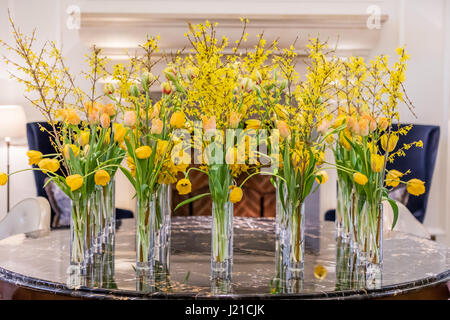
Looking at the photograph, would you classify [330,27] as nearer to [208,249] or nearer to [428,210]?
[428,210]

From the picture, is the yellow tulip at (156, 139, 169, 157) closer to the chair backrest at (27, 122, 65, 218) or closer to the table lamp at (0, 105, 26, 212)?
the chair backrest at (27, 122, 65, 218)

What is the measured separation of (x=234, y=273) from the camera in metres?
1.72

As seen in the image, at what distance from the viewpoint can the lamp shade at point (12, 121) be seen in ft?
14.9

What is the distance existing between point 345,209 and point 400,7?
3.37 meters

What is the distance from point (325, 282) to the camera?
1620mm

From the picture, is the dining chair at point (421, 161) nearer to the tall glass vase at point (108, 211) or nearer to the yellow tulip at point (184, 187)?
the tall glass vase at point (108, 211)

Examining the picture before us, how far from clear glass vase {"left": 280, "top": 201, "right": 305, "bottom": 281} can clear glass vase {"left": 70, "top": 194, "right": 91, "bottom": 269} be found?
607 millimetres

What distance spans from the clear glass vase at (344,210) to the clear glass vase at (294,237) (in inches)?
14.2

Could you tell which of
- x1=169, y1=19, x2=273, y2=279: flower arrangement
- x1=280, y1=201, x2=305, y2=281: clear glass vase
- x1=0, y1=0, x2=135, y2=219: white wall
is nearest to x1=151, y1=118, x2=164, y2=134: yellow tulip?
x1=169, y1=19, x2=273, y2=279: flower arrangement

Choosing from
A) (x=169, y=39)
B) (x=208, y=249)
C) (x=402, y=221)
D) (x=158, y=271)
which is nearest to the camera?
(x=158, y=271)

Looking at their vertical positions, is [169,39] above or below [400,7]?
below

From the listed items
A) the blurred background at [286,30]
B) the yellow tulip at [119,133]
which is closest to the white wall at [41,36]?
the blurred background at [286,30]
